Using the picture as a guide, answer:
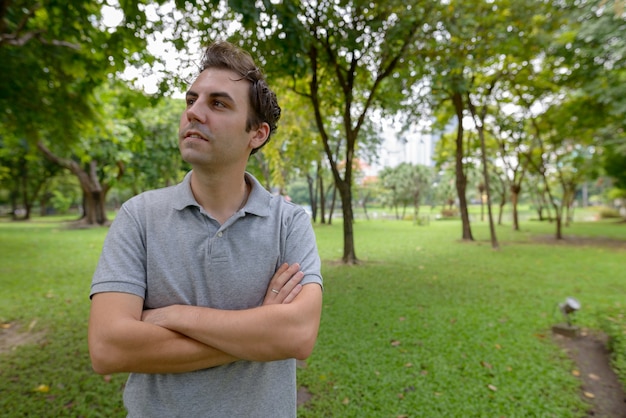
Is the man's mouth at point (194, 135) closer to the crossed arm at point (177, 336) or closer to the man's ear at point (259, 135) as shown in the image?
the man's ear at point (259, 135)

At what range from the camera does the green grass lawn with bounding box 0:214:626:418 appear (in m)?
3.46

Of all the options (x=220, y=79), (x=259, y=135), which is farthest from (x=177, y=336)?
(x=220, y=79)

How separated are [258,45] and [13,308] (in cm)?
592

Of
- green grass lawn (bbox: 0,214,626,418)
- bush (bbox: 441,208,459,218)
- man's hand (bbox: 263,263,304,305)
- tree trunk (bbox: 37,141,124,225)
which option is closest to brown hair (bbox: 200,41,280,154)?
man's hand (bbox: 263,263,304,305)

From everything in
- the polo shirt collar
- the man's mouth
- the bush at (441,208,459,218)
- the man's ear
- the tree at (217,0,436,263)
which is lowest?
the bush at (441,208,459,218)

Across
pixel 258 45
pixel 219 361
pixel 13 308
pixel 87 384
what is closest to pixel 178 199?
pixel 219 361

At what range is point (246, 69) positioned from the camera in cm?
147

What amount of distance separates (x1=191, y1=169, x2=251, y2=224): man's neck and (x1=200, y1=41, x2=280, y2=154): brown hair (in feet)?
0.72

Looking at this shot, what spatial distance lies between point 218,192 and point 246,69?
0.50 m

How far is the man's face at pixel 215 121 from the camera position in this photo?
1.34m

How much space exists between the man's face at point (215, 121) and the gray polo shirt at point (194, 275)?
0.20m

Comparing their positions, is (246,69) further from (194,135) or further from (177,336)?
(177,336)

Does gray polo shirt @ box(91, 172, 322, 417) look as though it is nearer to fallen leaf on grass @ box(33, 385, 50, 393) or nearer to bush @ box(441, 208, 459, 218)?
fallen leaf on grass @ box(33, 385, 50, 393)

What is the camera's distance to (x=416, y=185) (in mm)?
45469
